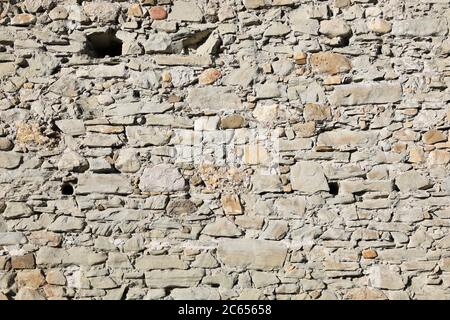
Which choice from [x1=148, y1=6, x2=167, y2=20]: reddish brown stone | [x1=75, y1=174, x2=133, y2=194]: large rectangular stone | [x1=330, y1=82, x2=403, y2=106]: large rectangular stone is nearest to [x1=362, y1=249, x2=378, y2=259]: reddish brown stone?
[x1=330, y1=82, x2=403, y2=106]: large rectangular stone

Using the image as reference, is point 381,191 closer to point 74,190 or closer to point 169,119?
point 169,119

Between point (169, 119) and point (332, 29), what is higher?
point (332, 29)

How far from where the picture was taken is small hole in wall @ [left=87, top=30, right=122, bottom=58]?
3.61 m

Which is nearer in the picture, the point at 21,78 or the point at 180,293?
the point at 180,293

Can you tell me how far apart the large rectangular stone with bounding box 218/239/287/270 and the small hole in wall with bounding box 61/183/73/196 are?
40.9 inches

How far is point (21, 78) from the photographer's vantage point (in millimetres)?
3553

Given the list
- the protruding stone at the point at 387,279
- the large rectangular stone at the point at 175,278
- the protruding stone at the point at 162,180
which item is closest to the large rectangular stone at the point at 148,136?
the protruding stone at the point at 162,180

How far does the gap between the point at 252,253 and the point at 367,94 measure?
49.2 inches

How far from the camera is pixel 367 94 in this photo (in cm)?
339

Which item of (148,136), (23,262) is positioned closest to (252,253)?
(148,136)

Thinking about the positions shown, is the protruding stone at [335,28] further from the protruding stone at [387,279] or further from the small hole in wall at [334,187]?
the protruding stone at [387,279]

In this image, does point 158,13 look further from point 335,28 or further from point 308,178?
point 308,178

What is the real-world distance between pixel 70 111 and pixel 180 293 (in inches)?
54.7

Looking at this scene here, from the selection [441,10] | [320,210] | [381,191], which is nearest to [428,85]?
[441,10]
